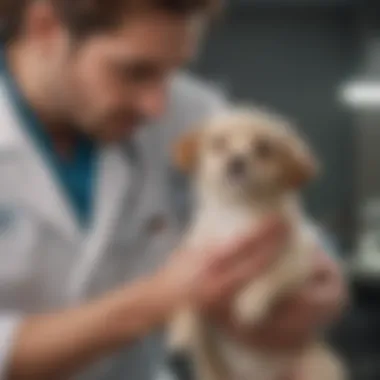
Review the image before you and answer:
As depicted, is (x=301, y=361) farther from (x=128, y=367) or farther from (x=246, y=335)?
(x=128, y=367)

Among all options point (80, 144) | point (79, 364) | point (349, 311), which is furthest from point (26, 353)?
point (349, 311)

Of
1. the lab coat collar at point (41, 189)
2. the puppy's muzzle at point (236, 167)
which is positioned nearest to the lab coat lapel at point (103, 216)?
the lab coat collar at point (41, 189)

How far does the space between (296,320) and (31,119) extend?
0.94 ft

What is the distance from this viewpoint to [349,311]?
0.62 m

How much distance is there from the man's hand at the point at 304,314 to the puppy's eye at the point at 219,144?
13 cm

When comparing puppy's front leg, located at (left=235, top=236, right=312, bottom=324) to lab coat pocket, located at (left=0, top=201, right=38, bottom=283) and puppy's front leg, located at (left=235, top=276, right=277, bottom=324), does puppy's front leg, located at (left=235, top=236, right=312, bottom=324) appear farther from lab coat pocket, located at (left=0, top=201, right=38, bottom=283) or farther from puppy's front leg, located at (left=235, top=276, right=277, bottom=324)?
lab coat pocket, located at (left=0, top=201, right=38, bottom=283)

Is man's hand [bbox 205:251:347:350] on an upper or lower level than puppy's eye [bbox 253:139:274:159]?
lower

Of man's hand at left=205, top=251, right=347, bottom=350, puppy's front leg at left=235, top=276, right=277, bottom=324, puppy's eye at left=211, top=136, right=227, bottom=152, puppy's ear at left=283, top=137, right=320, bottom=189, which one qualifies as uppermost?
puppy's eye at left=211, top=136, right=227, bottom=152

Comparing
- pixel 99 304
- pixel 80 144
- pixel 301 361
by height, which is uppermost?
pixel 80 144

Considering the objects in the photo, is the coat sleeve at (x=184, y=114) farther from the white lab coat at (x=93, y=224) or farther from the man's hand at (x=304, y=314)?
the man's hand at (x=304, y=314)

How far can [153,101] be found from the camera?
1.96ft

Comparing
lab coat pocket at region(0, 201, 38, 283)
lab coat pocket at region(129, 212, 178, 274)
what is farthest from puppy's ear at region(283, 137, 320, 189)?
lab coat pocket at region(0, 201, 38, 283)

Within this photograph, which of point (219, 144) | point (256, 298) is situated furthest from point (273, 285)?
point (219, 144)

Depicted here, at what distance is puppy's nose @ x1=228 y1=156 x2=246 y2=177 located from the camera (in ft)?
1.80
